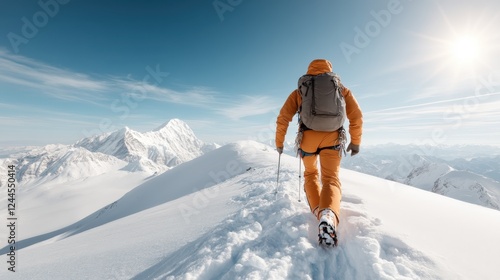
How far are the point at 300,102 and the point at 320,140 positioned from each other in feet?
3.34

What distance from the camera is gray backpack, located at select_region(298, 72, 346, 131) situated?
4.64 m

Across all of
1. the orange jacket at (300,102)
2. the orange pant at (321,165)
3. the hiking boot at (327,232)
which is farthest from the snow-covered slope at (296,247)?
the orange jacket at (300,102)

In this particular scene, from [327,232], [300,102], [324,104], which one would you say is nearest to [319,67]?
[300,102]

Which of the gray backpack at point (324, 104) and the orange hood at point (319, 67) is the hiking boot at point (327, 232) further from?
the orange hood at point (319, 67)

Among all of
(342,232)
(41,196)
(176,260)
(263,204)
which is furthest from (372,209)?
(41,196)

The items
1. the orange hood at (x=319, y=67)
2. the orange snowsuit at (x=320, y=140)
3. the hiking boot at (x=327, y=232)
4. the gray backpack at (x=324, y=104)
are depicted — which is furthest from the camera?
the orange hood at (x=319, y=67)

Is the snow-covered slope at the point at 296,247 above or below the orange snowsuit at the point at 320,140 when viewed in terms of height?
below

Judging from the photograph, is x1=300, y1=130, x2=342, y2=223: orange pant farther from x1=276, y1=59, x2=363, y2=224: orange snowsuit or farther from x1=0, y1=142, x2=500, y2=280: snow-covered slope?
x1=0, y1=142, x2=500, y2=280: snow-covered slope

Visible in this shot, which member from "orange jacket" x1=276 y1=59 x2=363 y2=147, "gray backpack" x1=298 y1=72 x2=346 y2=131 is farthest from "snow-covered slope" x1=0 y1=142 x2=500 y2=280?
"gray backpack" x1=298 y1=72 x2=346 y2=131

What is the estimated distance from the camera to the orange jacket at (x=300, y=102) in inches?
200

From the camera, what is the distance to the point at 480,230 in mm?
4262

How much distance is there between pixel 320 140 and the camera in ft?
16.3

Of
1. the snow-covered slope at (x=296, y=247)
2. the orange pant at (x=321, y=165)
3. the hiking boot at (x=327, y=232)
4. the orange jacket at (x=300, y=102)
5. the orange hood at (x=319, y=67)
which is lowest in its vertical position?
the snow-covered slope at (x=296, y=247)

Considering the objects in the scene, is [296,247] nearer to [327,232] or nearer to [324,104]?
[327,232]
